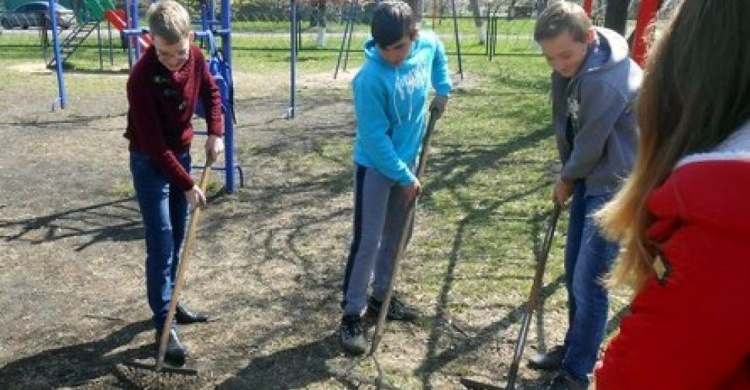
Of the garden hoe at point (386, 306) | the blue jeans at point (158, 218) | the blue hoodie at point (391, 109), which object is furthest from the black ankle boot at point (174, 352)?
the blue hoodie at point (391, 109)

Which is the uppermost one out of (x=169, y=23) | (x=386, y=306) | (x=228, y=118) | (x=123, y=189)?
(x=169, y=23)

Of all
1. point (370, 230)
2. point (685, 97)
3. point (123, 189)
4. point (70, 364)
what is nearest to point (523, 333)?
point (370, 230)

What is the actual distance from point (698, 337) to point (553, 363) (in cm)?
255

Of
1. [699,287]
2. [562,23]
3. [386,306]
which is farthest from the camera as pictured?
[386,306]

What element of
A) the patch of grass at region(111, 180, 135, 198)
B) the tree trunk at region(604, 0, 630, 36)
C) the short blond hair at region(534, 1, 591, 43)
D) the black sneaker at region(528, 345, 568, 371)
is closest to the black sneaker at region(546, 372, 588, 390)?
the black sneaker at region(528, 345, 568, 371)

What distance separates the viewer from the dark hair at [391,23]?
122 inches

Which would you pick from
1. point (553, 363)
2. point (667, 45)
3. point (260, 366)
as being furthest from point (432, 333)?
point (667, 45)

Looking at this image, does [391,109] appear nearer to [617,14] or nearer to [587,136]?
[587,136]

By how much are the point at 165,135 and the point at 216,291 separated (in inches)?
49.1

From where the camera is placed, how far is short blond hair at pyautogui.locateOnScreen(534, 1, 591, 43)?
2633mm

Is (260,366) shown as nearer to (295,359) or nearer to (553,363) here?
(295,359)

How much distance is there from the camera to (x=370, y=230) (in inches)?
138

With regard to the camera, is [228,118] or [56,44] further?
[56,44]

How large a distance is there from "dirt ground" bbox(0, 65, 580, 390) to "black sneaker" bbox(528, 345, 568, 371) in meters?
0.07
